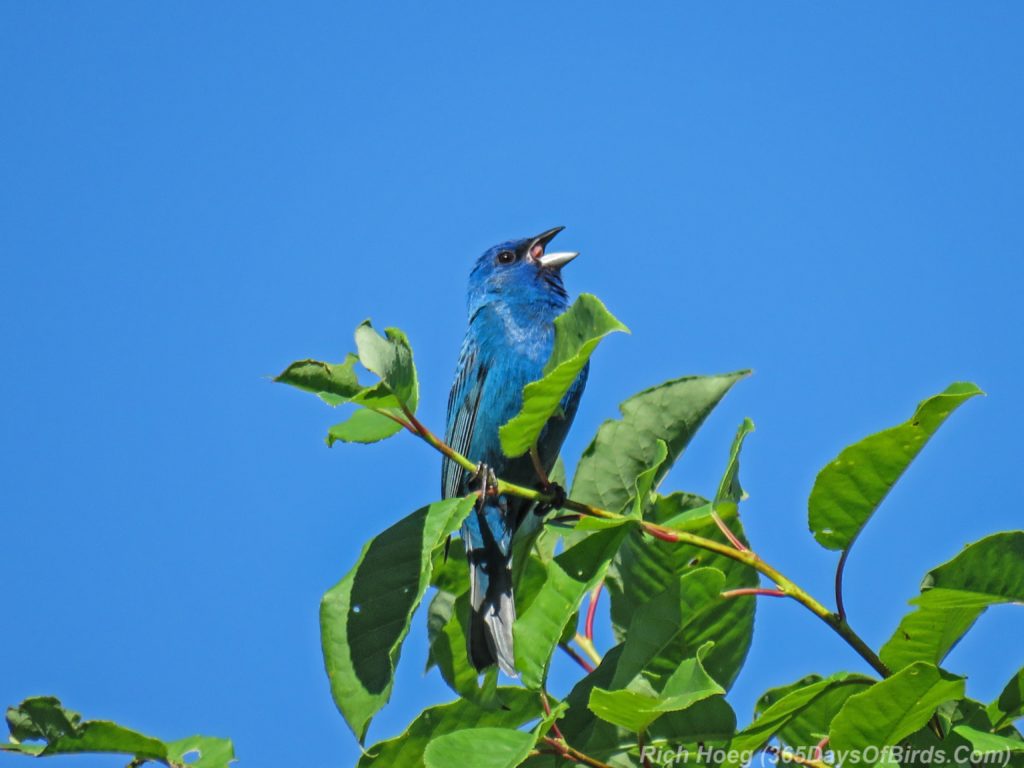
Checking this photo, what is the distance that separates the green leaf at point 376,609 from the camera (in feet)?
7.82

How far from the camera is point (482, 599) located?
4.24m

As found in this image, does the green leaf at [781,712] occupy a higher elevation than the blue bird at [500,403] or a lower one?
lower

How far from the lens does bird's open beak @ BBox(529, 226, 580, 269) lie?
261 inches

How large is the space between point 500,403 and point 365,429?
279 centimetres

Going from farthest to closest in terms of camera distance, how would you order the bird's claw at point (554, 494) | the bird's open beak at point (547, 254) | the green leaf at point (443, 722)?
the bird's open beak at point (547, 254) → the bird's claw at point (554, 494) → the green leaf at point (443, 722)

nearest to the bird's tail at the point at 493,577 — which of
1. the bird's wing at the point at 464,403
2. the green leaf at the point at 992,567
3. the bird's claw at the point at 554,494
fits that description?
the bird's wing at the point at 464,403

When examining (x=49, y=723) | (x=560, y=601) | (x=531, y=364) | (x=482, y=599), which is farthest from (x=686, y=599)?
(x=531, y=364)

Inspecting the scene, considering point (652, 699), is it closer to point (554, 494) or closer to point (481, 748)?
point (481, 748)

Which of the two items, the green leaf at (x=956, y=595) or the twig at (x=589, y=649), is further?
the twig at (x=589, y=649)

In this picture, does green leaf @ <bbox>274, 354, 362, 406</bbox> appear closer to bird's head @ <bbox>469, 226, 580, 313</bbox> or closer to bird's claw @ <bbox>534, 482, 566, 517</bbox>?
bird's claw @ <bbox>534, 482, 566, 517</bbox>

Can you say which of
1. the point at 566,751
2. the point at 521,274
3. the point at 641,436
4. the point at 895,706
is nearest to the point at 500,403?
the point at 521,274

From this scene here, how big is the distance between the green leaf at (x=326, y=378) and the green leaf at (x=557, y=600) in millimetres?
556

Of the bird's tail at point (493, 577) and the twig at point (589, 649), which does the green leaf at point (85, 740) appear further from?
the bird's tail at point (493, 577)

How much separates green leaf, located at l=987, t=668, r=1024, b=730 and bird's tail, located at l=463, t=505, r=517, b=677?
1.78m
